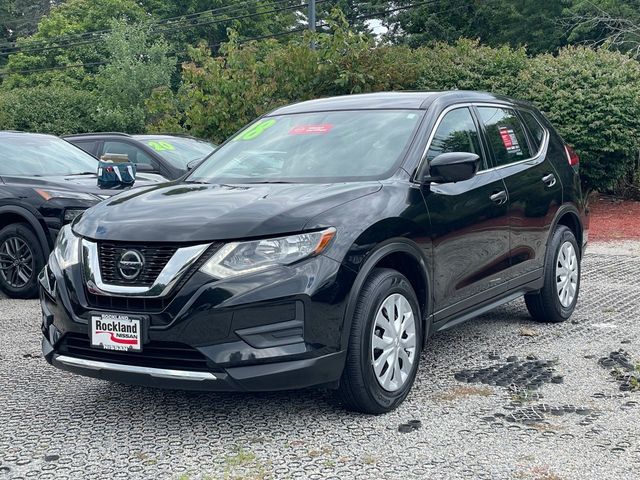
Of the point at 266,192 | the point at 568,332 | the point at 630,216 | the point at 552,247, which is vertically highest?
the point at 266,192

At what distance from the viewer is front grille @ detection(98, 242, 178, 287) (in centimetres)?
404

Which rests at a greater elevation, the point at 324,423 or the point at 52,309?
the point at 52,309

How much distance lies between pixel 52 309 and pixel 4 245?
4072 millimetres

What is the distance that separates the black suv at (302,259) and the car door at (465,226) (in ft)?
0.05

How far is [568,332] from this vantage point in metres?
6.44

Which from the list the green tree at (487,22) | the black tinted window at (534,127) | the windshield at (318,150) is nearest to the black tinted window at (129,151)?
the windshield at (318,150)

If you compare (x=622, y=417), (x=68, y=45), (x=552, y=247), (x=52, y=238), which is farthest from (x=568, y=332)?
(x=68, y=45)

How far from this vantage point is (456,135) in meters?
5.54

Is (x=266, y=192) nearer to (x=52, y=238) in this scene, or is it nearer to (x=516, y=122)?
(x=516, y=122)

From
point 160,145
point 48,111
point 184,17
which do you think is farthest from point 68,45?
point 160,145

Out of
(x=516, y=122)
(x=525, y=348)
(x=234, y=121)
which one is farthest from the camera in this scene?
(x=234, y=121)

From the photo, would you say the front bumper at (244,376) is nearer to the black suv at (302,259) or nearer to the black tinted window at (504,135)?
the black suv at (302,259)

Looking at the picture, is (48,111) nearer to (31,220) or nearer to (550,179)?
(31,220)

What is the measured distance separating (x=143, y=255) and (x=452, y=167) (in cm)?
184
